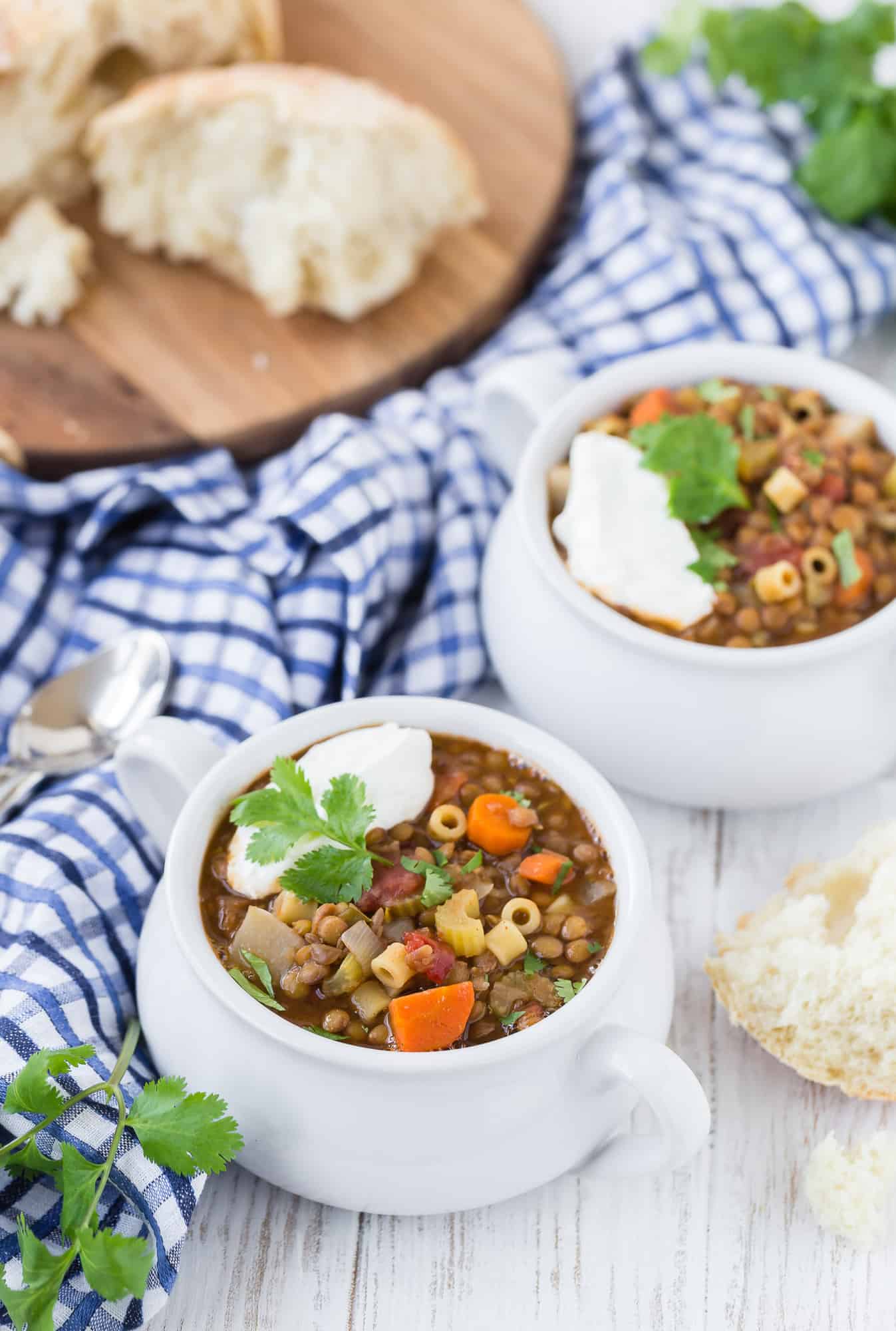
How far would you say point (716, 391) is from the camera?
249cm

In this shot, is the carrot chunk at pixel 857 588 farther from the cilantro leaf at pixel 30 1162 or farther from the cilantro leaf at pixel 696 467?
the cilantro leaf at pixel 30 1162

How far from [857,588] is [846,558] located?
0.16 ft

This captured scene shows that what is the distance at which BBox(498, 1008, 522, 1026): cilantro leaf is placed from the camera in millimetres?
1715

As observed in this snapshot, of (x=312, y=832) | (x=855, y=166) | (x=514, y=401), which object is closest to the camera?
(x=312, y=832)

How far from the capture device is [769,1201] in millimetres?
1930

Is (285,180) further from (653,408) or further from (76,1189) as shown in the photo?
(76,1189)

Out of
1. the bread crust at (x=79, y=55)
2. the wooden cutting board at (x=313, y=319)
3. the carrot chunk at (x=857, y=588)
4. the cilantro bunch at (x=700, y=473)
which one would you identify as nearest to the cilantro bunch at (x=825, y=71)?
the wooden cutting board at (x=313, y=319)

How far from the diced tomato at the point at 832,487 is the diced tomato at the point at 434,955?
→ 1052 mm

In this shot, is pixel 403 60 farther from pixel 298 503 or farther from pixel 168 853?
pixel 168 853

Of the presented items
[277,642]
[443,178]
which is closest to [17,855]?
[277,642]

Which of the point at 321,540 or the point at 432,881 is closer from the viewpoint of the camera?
the point at 432,881

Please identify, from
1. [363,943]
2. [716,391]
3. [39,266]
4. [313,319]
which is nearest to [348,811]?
[363,943]

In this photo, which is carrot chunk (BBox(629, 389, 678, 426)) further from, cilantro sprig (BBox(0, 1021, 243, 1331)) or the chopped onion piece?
cilantro sprig (BBox(0, 1021, 243, 1331))

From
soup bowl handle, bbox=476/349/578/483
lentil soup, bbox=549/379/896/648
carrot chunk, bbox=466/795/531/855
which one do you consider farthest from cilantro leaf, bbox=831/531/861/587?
carrot chunk, bbox=466/795/531/855
